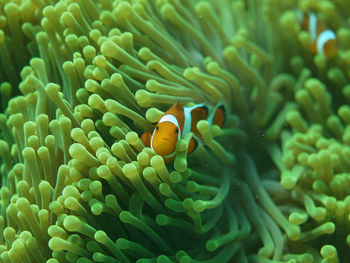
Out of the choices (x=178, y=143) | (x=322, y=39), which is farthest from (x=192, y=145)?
(x=322, y=39)

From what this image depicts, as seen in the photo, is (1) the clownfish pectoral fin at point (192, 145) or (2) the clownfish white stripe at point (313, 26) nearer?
(1) the clownfish pectoral fin at point (192, 145)

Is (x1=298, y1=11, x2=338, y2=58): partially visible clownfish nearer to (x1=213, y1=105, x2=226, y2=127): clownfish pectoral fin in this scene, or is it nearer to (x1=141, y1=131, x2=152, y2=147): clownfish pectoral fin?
(x1=213, y1=105, x2=226, y2=127): clownfish pectoral fin

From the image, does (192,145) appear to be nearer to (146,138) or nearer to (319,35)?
(146,138)

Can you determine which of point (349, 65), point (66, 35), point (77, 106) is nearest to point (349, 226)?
point (349, 65)

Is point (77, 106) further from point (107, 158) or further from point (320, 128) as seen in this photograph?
point (320, 128)

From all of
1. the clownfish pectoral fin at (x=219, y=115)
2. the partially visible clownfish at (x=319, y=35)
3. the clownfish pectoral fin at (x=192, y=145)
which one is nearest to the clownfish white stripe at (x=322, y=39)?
the partially visible clownfish at (x=319, y=35)

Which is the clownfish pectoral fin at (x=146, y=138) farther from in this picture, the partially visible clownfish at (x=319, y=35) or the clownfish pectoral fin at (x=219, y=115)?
the partially visible clownfish at (x=319, y=35)
